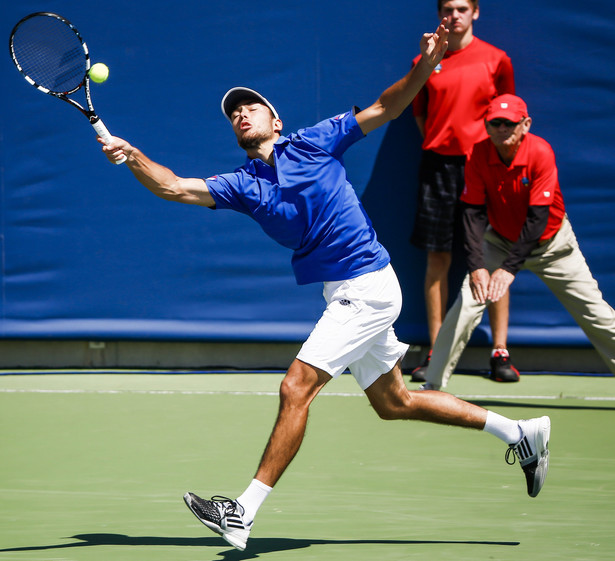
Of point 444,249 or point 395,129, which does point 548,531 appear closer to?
point 444,249

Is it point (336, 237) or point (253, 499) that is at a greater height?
point (336, 237)

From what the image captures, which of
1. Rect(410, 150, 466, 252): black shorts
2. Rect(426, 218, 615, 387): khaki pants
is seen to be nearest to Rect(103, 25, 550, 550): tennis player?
Rect(426, 218, 615, 387): khaki pants

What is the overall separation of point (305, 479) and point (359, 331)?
914 millimetres

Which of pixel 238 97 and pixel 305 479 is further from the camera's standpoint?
pixel 305 479

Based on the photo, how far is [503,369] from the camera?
7.40 metres

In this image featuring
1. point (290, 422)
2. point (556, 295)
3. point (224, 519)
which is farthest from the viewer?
point (556, 295)

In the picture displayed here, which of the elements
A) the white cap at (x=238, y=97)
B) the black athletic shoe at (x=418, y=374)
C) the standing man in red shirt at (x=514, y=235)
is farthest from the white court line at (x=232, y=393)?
the white cap at (x=238, y=97)

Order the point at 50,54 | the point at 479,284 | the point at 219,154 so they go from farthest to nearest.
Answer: the point at 219,154 < the point at 479,284 < the point at 50,54

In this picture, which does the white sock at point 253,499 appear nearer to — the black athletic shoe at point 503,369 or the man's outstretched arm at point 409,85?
the man's outstretched arm at point 409,85

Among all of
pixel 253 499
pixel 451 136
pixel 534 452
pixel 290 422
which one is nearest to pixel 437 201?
pixel 451 136

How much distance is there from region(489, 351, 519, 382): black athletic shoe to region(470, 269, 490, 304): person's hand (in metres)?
1.34

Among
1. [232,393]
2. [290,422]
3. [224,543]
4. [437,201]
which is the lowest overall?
[224,543]

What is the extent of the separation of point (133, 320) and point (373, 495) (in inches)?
145

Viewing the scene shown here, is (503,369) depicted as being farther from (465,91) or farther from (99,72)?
(99,72)
